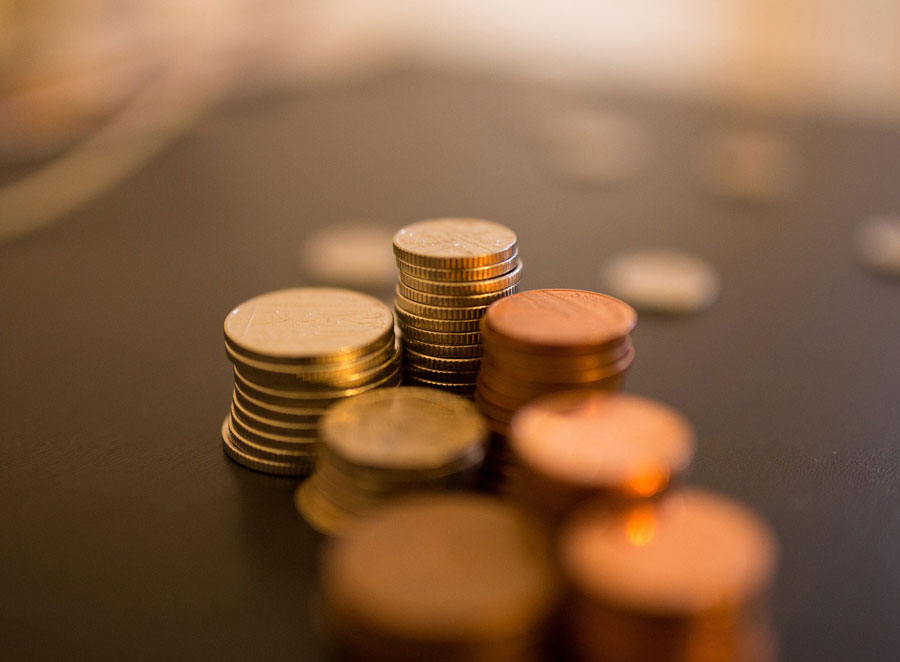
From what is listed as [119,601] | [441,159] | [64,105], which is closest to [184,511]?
[119,601]

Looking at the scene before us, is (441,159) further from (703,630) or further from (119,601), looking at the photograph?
(703,630)

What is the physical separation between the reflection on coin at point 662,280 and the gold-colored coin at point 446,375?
0.48 m

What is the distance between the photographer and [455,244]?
1.00m

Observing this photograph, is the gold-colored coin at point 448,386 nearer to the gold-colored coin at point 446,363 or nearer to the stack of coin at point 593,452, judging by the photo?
the gold-colored coin at point 446,363

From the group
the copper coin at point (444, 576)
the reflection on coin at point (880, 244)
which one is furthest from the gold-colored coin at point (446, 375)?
the reflection on coin at point (880, 244)

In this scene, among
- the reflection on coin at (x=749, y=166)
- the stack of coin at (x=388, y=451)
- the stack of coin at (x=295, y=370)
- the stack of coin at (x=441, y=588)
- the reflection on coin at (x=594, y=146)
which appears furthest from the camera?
the reflection on coin at (x=594, y=146)

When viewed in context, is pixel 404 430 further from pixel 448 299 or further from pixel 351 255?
pixel 351 255

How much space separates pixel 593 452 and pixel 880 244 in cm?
117

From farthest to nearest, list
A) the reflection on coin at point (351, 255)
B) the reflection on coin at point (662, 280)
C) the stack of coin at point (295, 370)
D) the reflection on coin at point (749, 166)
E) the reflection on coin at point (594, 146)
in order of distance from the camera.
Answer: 1. the reflection on coin at point (594, 146)
2. the reflection on coin at point (749, 166)
3. the reflection on coin at point (351, 255)
4. the reflection on coin at point (662, 280)
5. the stack of coin at point (295, 370)

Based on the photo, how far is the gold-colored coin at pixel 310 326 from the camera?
0.90 m

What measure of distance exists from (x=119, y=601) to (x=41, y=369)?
502 millimetres

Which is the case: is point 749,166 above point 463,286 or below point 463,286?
below

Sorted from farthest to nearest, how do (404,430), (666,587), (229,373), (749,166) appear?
1. (749,166)
2. (229,373)
3. (404,430)
4. (666,587)

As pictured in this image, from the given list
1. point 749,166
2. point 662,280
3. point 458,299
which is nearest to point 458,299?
point 458,299
